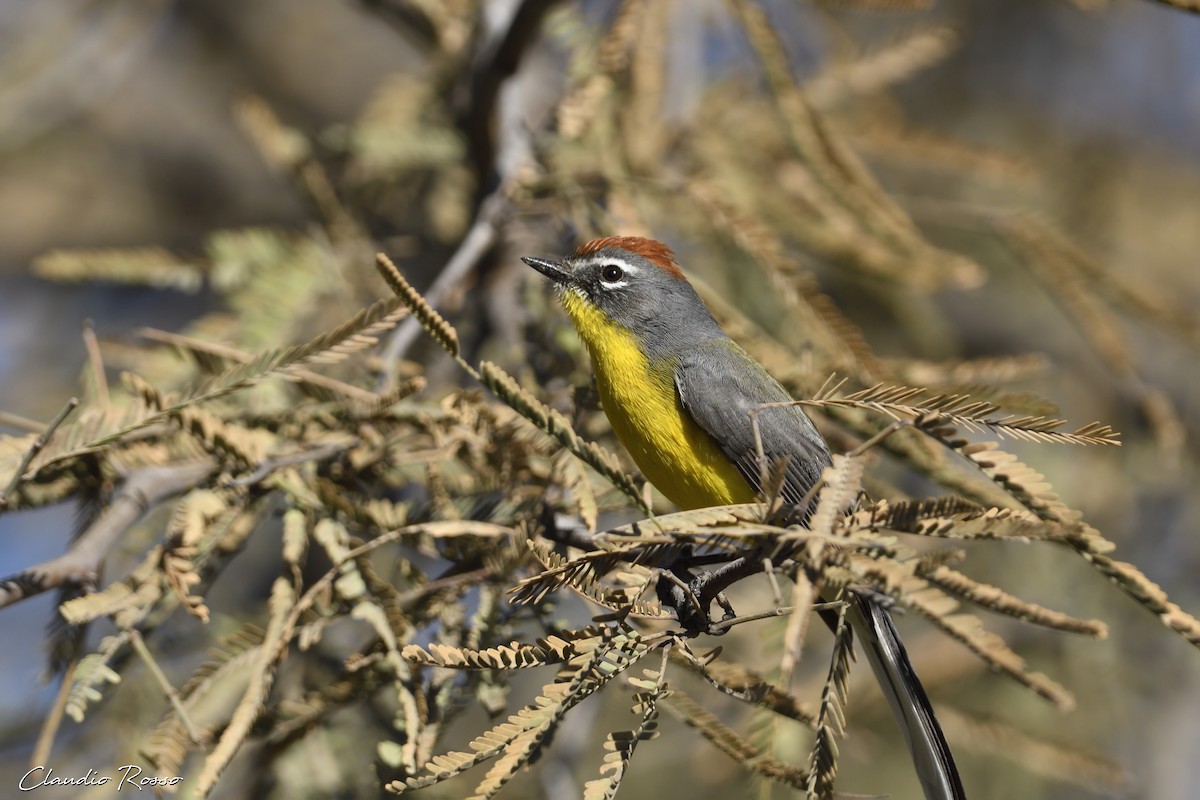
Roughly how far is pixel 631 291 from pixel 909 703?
6.17 feet

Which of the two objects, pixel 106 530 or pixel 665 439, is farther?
pixel 665 439

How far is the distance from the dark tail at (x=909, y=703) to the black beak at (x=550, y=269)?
1.75 meters

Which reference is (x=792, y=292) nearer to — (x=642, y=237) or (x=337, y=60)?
(x=642, y=237)

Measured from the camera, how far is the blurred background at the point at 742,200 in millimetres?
3879

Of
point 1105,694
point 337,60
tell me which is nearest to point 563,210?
point 1105,694

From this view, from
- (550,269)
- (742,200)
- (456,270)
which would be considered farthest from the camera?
(742,200)

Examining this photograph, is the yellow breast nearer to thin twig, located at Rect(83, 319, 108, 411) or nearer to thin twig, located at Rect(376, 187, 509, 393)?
thin twig, located at Rect(376, 187, 509, 393)

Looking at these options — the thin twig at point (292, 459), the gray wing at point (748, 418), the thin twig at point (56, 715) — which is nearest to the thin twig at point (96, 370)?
the thin twig at point (292, 459)

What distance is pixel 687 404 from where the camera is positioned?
3.51 meters

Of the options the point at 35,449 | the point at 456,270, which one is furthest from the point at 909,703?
the point at 35,449

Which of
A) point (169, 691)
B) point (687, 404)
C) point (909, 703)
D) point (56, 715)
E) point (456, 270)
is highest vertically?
point (456, 270)

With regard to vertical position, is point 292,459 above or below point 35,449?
below

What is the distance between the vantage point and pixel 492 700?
2.47 meters
